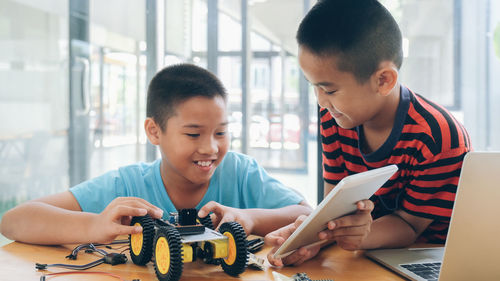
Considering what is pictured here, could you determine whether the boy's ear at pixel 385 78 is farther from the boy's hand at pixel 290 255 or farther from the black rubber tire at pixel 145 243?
the black rubber tire at pixel 145 243

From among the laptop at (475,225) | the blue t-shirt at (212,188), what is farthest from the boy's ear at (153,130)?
the laptop at (475,225)

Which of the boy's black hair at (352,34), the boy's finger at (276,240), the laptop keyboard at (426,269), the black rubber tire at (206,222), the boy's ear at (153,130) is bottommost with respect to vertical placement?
the laptop keyboard at (426,269)

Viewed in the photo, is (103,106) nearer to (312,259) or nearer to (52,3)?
(52,3)

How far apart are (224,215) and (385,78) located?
527 millimetres

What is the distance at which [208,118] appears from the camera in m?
1.21

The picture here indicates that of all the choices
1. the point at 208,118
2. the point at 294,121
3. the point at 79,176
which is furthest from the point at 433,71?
the point at 79,176

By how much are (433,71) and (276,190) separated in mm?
1585

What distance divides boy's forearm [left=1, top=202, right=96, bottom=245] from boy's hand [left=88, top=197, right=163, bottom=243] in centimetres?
3

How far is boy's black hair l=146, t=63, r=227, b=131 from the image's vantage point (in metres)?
1.26

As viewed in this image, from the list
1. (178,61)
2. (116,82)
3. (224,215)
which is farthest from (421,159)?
(116,82)

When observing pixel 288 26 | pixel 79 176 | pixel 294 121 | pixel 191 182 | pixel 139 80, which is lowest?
pixel 79 176

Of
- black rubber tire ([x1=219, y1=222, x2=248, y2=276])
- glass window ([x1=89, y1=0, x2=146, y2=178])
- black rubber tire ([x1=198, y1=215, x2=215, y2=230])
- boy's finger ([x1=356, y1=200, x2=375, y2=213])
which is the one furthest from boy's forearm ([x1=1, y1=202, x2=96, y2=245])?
glass window ([x1=89, y1=0, x2=146, y2=178])

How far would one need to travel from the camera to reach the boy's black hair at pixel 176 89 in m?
1.26

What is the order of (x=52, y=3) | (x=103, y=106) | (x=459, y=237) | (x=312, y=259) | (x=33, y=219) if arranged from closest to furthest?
(x=459, y=237) < (x=312, y=259) < (x=33, y=219) < (x=52, y=3) < (x=103, y=106)
